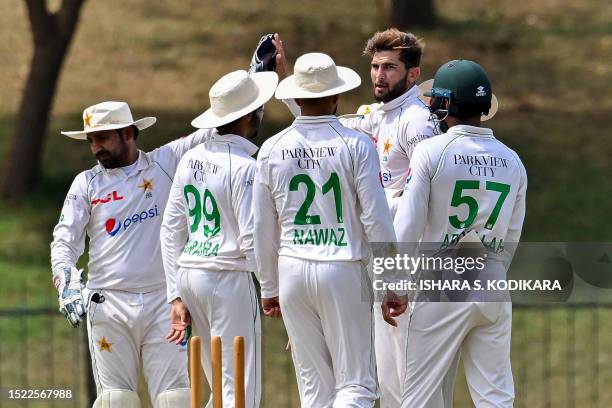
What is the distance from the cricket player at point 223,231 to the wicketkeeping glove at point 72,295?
20.5 inches

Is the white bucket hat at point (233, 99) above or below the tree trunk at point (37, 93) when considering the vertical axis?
above

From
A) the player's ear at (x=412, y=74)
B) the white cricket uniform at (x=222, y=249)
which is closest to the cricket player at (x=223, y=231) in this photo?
the white cricket uniform at (x=222, y=249)

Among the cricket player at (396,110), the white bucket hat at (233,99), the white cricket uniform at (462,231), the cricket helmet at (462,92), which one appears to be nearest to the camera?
the white cricket uniform at (462,231)

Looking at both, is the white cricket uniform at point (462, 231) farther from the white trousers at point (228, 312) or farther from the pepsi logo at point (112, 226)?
the pepsi logo at point (112, 226)

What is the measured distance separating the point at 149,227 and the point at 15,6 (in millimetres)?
13188

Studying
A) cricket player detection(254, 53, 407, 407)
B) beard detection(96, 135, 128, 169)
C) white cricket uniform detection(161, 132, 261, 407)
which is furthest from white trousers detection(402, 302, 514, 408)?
beard detection(96, 135, 128, 169)

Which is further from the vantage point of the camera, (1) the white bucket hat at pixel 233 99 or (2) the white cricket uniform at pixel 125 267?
(2) the white cricket uniform at pixel 125 267

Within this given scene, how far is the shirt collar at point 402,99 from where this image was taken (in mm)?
7961

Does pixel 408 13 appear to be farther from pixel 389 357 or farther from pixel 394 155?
pixel 389 357

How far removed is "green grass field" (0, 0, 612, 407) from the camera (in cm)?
1263

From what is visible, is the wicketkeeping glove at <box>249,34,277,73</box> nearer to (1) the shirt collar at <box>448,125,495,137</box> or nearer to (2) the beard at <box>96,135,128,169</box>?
(2) the beard at <box>96,135,128,169</box>

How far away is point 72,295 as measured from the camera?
7.75 meters

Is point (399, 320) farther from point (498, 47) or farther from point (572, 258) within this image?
point (498, 47)

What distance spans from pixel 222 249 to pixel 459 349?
1.39 meters
